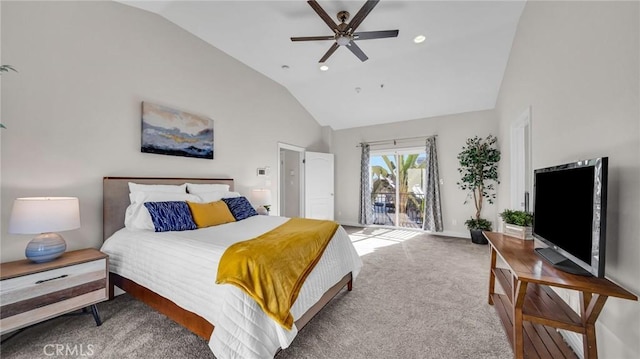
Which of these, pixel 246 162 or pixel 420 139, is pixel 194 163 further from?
pixel 420 139

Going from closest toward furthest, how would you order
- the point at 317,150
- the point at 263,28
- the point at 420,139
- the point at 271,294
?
1. the point at 271,294
2. the point at 263,28
3. the point at 420,139
4. the point at 317,150

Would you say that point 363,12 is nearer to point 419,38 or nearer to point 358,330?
point 419,38

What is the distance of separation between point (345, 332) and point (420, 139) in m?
4.48

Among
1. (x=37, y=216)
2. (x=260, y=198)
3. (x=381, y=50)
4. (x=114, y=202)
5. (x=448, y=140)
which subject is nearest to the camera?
(x=37, y=216)

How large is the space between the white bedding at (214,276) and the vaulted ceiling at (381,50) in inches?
99.4

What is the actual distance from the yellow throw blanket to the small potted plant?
183 centimetres

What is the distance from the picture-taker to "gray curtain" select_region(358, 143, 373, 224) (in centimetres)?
577

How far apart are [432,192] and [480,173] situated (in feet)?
3.18

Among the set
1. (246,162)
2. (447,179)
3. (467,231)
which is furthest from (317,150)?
(467,231)

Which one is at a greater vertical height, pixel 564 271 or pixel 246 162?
pixel 246 162

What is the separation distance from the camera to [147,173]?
2.74 m

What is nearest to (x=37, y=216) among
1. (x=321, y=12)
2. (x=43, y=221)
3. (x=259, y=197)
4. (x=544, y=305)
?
(x=43, y=221)

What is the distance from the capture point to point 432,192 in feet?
16.4

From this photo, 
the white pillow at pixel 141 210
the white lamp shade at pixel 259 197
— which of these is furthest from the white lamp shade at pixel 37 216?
the white lamp shade at pixel 259 197
